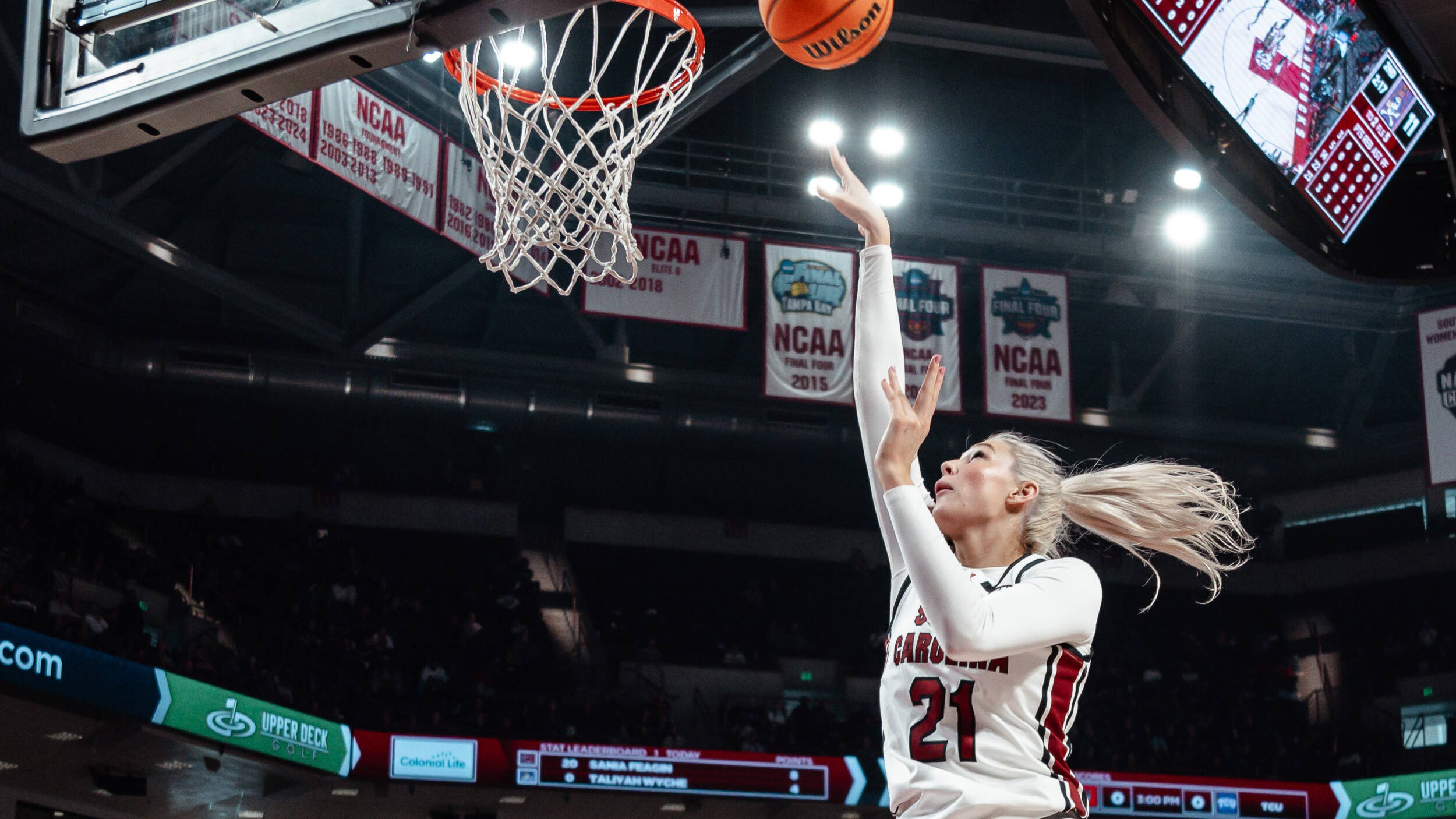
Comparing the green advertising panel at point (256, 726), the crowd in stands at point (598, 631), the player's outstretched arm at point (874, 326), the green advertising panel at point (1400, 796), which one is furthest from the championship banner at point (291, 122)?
the green advertising panel at point (1400, 796)

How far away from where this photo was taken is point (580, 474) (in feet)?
75.9

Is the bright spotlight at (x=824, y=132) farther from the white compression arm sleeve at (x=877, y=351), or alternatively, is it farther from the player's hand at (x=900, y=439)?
the player's hand at (x=900, y=439)

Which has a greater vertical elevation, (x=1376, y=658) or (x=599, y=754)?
(x=1376, y=658)

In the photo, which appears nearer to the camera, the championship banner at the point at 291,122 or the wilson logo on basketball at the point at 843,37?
the wilson logo on basketball at the point at 843,37

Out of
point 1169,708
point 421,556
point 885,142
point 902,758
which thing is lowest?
point 902,758

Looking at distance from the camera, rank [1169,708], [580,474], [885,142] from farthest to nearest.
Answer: [580,474], [1169,708], [885,142]

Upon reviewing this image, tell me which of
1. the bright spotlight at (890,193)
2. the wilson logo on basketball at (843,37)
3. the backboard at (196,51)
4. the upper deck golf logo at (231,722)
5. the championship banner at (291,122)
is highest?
the bright spotlight at (890,193)

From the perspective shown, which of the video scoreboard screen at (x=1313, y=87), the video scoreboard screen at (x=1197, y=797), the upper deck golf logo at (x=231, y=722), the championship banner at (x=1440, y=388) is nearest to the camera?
the video scoreboard screen at (x=1313, y=87)

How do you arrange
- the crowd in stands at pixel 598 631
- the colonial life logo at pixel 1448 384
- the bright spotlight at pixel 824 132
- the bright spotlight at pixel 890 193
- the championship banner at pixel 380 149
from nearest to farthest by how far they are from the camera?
the championship banner at pixel 380 149 < the colonial life logo at pixel 1448 384 < the bright spotlight at pixel 824 132 < the crowd in stands at pixel 598 631 < the bright spotlight at pixel 890 193

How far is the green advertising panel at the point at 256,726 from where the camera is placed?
44.7 ft

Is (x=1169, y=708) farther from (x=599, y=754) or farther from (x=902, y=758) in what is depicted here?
(x=902, y=758)

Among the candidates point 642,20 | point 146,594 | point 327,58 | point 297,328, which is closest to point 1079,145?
point 642,20

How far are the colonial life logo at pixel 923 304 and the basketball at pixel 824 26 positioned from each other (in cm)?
1082

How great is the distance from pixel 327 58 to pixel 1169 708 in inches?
725
